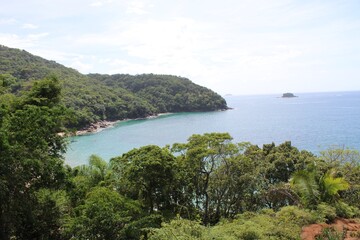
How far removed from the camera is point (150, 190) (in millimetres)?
14688

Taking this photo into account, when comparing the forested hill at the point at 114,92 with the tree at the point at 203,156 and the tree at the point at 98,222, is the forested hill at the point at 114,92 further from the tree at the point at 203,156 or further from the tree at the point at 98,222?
the tree at the point at 98,222

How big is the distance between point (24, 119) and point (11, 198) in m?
2.75

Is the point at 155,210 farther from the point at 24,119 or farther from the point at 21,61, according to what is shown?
the point at 21,61

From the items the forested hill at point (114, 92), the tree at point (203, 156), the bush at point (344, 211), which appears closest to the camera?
the bush at point (344, 211)

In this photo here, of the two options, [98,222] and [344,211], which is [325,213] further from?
[98,222]

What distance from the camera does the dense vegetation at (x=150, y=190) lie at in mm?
9961

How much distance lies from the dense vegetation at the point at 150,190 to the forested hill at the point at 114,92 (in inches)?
1551

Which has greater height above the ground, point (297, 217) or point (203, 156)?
point (203, 156)

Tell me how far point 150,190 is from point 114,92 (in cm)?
8882

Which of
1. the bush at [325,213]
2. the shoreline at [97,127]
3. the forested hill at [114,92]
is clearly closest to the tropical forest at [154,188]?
the bush at [325,213]

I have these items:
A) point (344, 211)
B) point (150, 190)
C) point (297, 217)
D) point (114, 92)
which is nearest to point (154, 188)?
point (150, 190)

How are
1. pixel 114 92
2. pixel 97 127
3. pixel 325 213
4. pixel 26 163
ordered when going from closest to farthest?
pixel 26 163
pixel 325 213
pixel 97 127
pixel 114 92

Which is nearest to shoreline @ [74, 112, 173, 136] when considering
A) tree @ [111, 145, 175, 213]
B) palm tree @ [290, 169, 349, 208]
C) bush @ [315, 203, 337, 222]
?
tree @ [111, 145, 175, 213]

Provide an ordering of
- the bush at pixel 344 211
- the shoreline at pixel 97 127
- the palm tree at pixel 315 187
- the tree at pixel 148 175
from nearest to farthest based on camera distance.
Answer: the bush at pixel 344 211 → the palm tree at pixel 315 187 → the tree at pixel 148 175 → the shoreline at pixel 97 127
